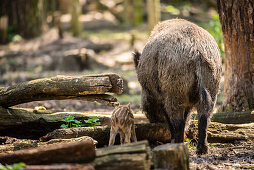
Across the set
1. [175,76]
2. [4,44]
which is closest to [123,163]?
[175,76]

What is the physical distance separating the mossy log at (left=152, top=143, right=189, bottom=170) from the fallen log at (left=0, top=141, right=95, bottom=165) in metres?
0.66

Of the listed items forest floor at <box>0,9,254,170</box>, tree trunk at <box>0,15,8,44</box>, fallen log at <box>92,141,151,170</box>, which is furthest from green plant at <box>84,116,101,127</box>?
tree trunk at <box>0,15,8,44</box>

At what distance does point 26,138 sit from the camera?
5797 mm

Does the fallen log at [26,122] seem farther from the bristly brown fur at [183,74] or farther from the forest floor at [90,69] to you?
the forest floor at [90,69]

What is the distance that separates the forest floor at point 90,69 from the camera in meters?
5.12

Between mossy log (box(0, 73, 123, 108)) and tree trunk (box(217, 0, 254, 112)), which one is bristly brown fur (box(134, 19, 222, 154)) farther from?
tree trunk (box(217, 0, 254, 112))

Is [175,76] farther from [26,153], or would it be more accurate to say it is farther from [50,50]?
[50,50]

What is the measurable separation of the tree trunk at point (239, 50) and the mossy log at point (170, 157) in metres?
3.45

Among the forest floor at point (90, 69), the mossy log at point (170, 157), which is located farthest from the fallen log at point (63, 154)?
the forest floor at point (90, 69)

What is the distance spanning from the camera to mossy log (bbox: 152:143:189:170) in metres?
3.90

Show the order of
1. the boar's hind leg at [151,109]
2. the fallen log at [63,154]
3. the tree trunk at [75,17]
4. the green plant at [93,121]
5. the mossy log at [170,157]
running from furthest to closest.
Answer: the tree trunk at [75,17], the boar's hind leg at [151,109], the green plant at [93,121], the mossy log at [170,157], the fallen log at [63,154]

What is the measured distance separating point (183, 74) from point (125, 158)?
5.70 ft

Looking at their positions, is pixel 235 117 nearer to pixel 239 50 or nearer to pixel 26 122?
pixel 239 50

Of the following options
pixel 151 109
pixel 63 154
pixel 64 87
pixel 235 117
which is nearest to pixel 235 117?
pixel 235 117
